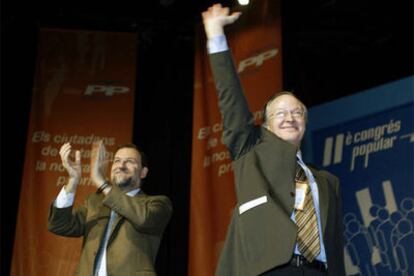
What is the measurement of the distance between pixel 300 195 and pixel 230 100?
1.43ft

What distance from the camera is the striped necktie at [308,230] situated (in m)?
2.30

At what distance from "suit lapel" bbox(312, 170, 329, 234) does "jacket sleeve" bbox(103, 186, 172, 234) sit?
1212mm

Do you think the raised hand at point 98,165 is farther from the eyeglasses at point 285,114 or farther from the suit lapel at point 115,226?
the eyeglasses at point 285,114

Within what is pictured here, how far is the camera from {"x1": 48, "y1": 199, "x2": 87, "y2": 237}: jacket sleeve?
3.73m

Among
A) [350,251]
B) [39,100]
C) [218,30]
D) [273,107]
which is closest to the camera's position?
[218,30]

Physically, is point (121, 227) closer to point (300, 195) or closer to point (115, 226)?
point (115, 226)

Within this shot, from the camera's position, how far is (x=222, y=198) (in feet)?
17.7

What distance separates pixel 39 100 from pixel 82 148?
0.59 metres

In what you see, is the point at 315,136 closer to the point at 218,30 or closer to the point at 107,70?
the point at 107,70

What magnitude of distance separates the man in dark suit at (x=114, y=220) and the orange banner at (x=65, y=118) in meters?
1.65

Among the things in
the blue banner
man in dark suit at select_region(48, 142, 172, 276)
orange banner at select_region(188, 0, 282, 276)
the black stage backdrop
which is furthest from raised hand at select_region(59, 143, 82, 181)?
the blue banner

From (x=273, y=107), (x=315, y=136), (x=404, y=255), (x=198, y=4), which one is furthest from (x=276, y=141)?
(x=198, y=4)

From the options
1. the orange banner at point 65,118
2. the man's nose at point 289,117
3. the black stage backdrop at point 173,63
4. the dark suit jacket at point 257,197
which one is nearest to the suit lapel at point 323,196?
the dark suit jacket at point 257,197

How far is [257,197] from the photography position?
7.61ft
